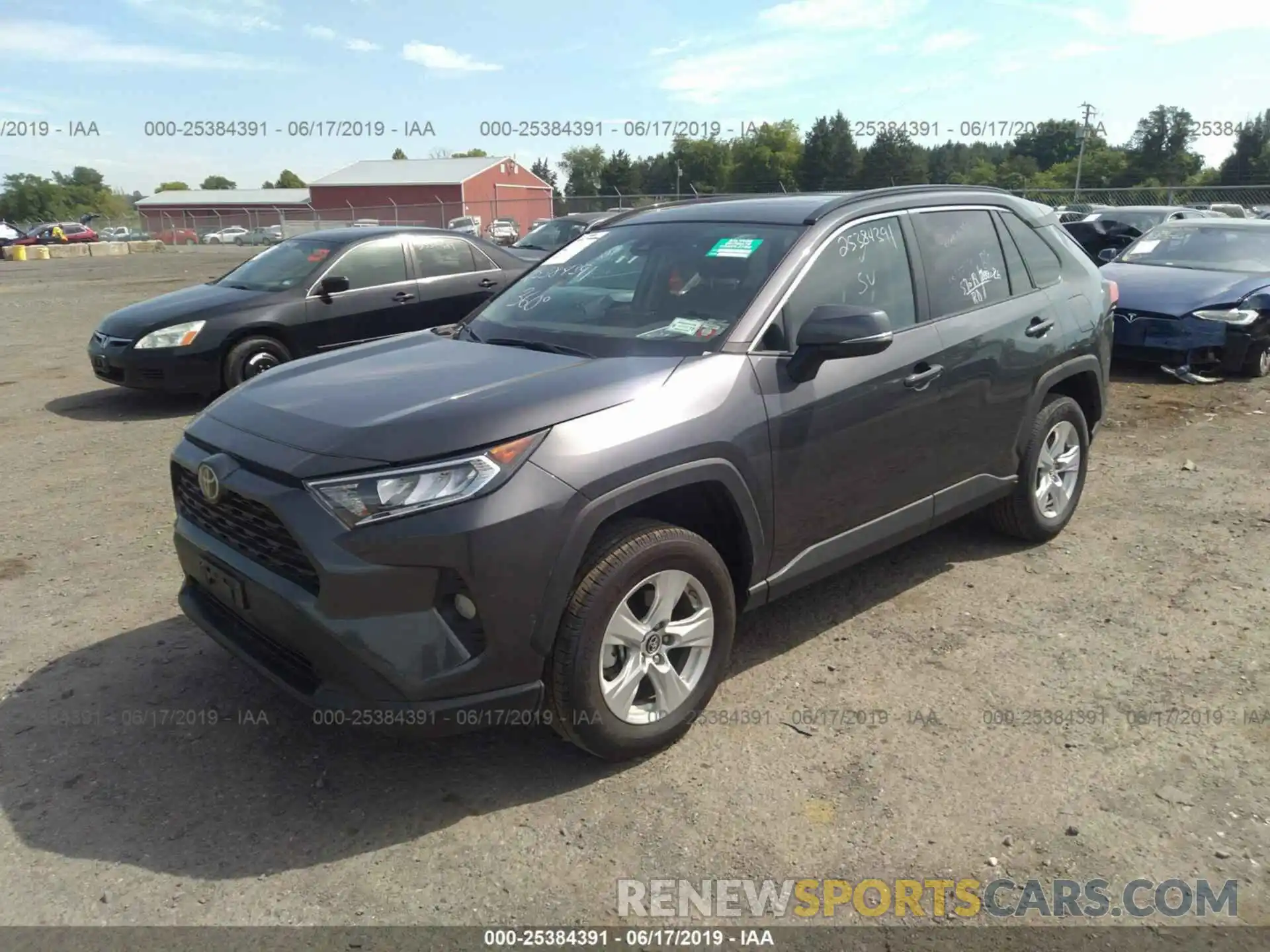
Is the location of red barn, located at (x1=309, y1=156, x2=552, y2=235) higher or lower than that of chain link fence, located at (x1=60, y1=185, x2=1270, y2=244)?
higher

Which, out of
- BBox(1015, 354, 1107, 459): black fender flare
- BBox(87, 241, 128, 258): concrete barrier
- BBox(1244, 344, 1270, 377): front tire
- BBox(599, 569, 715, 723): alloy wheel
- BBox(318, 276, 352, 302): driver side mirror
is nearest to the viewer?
BBox(599, 569, 715, 723): alloy wheel

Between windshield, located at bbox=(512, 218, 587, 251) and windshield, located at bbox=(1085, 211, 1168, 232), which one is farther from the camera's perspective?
windshield, located at bbox=(1085, 211, 1168, 232)

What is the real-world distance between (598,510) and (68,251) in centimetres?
4494

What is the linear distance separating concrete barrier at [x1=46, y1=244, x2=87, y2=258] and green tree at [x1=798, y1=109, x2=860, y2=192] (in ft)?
104

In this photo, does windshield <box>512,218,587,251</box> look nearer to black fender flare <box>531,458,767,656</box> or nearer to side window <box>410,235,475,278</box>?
side window <box>410,235,475,278</box>

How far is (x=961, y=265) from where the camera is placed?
432cm

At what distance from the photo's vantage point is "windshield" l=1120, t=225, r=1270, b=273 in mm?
9672

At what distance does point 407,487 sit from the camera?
2.69 m

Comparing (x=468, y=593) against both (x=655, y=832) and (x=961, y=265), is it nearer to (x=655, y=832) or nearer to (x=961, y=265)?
(x=655, y=832)

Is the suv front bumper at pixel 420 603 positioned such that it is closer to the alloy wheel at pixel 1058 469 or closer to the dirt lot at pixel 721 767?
the dirt lot at pixel 721 767

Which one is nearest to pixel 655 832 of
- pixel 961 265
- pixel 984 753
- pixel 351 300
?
pixel 984 753

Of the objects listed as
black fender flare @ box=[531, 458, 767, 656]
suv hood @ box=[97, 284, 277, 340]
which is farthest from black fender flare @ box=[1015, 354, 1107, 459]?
suv hood @ box=[97, 284, 277, 340]

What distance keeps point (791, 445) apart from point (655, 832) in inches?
56.0

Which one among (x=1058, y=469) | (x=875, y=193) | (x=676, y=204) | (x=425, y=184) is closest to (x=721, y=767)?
(x=875, y=193)
